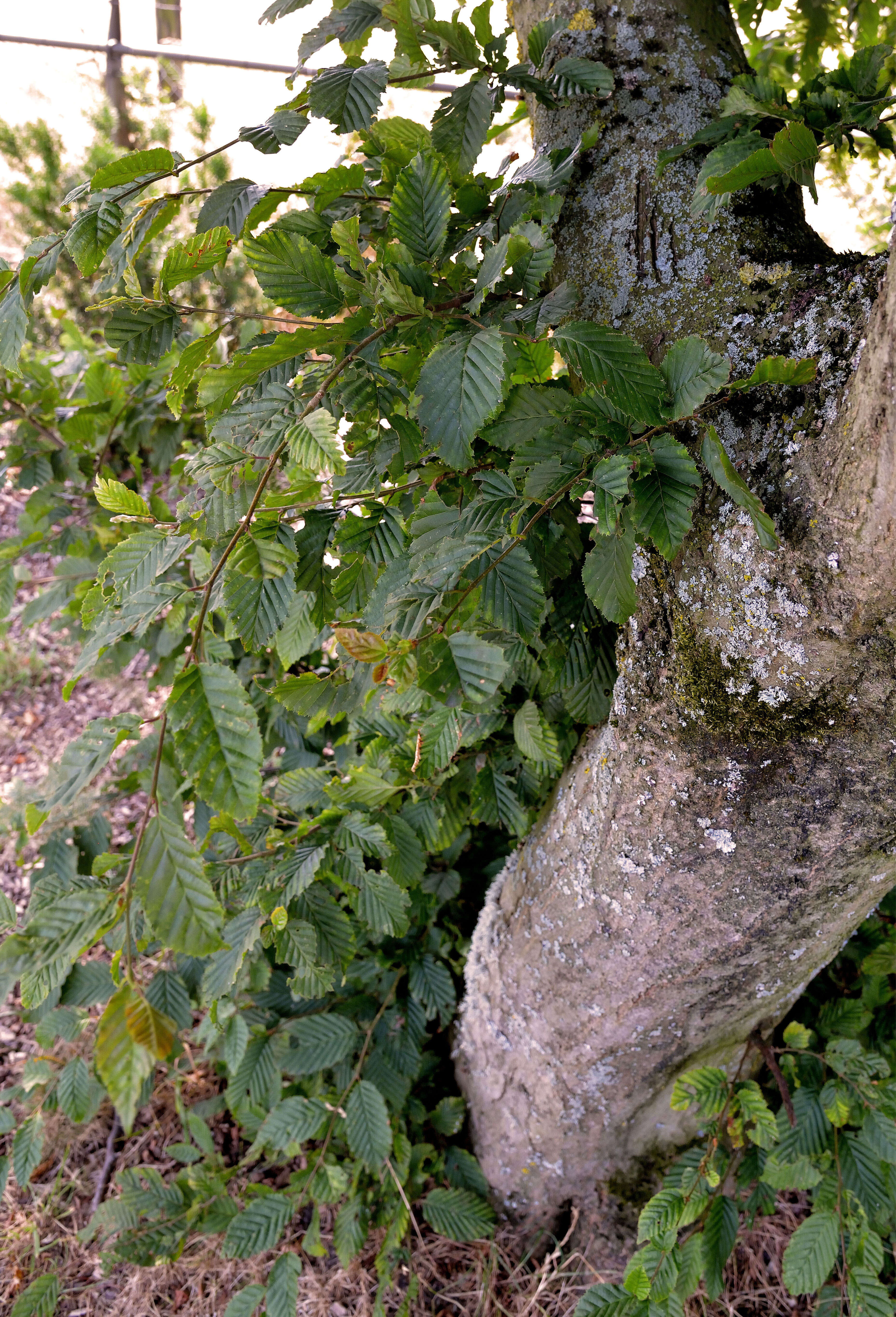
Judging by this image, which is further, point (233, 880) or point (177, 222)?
point (177, 222)

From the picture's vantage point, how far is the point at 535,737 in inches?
41.2

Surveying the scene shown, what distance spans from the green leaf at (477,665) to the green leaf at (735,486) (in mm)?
231

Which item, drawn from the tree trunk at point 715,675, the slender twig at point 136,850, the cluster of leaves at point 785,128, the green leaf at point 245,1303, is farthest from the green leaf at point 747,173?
the green leaf at point 245,1303

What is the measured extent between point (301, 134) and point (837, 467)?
65cm

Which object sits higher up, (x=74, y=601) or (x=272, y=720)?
(x=74, y=601)

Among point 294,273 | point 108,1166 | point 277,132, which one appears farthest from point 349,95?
point 108,1166

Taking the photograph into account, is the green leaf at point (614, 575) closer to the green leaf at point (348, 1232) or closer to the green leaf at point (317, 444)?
the green leaf at point (317, 444)

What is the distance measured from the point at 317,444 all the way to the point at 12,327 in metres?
0.33

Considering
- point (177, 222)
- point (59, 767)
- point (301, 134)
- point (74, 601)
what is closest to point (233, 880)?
point (59, 767)

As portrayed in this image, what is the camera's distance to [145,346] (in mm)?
821

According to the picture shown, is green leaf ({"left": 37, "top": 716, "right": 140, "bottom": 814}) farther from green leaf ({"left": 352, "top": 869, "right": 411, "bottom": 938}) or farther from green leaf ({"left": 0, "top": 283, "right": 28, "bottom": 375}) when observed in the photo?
green leaf ({"left": 352, "top": 869, "right": 411, "bottom": 938})

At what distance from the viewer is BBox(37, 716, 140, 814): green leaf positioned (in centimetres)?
74

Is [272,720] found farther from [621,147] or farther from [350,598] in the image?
[621,147]

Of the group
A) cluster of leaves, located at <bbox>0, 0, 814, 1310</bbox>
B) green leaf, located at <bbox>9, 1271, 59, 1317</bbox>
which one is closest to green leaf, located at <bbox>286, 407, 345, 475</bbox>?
cluster of leaves, located at <bbox>0, 0, 814, 1310</bbox>
